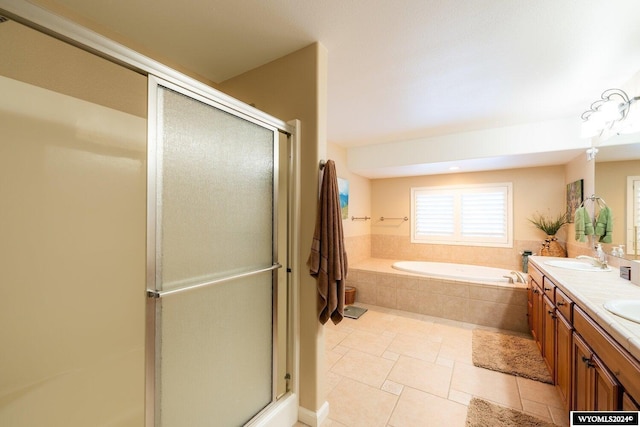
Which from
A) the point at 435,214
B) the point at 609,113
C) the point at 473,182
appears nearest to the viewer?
the point at 609,113

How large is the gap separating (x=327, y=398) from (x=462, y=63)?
2.71 meters

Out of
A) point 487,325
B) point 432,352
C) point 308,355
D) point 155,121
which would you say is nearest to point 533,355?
point 487,325

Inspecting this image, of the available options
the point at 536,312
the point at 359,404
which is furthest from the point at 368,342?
the point at 536,312

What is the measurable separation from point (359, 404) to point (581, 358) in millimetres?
1371

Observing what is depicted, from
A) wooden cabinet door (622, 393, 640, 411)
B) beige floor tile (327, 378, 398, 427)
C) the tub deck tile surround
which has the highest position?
wooden cabinet door (622, 393, 640, 411)

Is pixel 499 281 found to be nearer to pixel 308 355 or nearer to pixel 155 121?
pixel 308 355

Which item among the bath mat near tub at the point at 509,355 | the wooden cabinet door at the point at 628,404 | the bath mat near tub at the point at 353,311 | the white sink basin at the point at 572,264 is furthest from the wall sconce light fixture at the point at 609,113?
the bath mat near tub at the point at 353,311

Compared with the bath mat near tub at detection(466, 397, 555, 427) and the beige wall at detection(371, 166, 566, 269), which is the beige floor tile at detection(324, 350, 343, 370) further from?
the beige wall at detection(371, 166, 566, 269)

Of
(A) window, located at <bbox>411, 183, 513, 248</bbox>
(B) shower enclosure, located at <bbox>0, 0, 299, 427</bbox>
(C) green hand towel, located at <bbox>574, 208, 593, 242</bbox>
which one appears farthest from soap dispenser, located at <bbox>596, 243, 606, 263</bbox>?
(B) shower enclosure, located at <bbox>0, 0, 299, 427</bbox>

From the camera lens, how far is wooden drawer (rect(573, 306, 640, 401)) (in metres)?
0.98

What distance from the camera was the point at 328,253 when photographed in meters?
1.71

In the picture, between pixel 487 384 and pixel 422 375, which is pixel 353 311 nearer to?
pixel 422 375

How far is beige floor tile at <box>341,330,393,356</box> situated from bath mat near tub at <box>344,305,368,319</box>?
1.31ft

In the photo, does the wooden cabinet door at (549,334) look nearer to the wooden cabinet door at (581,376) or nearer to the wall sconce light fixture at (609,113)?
the wooden cabinet door at (581,376)
